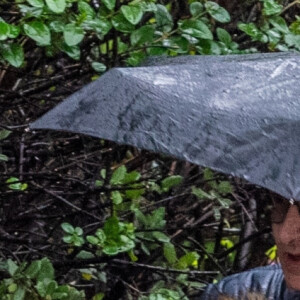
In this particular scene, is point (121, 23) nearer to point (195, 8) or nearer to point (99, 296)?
point (195, 8)

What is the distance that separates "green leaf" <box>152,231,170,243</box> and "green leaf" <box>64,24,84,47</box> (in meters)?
0.86

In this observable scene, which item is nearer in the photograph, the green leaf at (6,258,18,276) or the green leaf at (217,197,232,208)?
the green leaf at (6,258,18,276)

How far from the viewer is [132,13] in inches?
111

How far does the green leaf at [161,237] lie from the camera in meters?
3.38

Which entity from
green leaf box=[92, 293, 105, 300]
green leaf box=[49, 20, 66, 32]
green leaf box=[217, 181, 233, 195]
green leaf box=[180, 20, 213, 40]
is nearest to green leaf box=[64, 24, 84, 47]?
green leaf box=[49, 20, 66, 32]

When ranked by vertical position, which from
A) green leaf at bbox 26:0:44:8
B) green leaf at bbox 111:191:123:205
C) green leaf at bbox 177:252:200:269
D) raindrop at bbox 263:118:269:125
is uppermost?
A: raindrop at bbox 263:118:269:125

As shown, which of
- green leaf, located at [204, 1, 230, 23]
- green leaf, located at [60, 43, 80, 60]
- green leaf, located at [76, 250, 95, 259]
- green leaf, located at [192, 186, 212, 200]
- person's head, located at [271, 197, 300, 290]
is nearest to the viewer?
person's head, located at [271, 197, 300, 290]

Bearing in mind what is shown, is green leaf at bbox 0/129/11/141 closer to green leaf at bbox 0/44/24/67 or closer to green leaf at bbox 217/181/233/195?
green leaf at bbox 0/44/24/67

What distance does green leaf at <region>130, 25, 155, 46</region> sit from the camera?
9.98ft

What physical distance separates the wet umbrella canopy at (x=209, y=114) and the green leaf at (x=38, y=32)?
64cm

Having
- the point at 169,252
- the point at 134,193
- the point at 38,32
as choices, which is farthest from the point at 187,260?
the point at 38,32

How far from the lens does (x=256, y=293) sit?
7.98ft

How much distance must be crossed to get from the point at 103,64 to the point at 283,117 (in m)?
1.46

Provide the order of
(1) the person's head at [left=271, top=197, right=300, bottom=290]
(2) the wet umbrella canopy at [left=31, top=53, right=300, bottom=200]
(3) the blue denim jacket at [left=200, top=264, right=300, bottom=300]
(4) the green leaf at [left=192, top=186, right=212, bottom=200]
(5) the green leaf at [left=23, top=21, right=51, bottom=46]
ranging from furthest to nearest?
(4) the green leaf at [left=192, top=186, right=212, bottom=200] → (5) the green leaf at [left=23, top=21, right=51, bottom=46] → (3) the blue denim jacket at [left=200, top=264, right=300, bottom=300] → (1) the person's head at [left=271, top=197, right=300, bottom=290] → (2) the wet umbrella canopy at [left=31, top=53, right=300, bottom=200]
